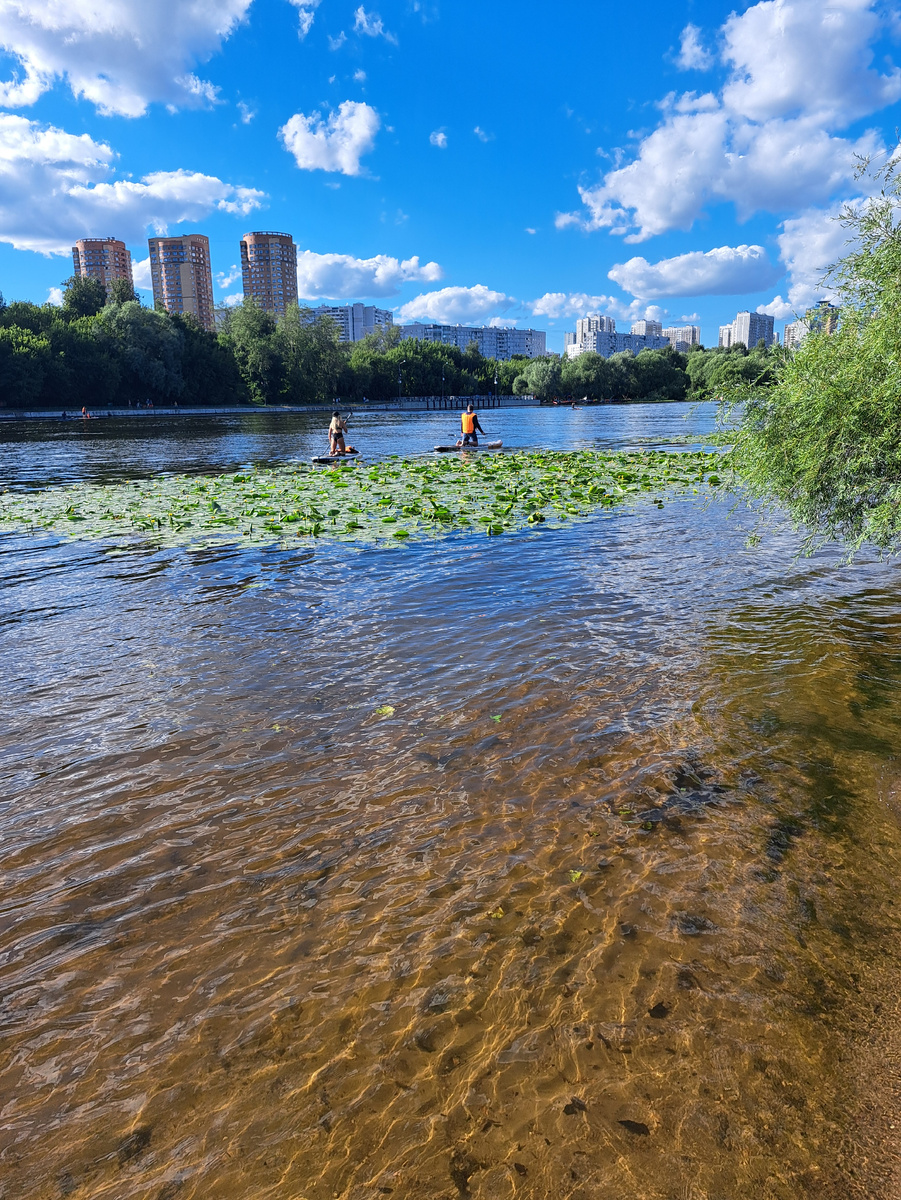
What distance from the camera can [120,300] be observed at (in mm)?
102562

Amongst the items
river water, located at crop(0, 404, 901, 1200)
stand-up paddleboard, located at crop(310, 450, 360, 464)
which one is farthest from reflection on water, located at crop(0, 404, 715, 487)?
river water, located at crop(0, 404, 901, 1200)

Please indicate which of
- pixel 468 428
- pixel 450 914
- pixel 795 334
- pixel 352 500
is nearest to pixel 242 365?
pixel 468 428

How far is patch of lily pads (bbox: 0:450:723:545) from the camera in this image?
1488 cm

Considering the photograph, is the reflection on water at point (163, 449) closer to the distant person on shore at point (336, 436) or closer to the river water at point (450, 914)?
the distant person on shore at point (336, 436)

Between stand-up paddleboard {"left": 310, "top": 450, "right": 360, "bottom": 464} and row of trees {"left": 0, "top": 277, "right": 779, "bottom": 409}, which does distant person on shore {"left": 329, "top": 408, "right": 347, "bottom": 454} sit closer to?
stand-up paddleboard {"left": 310, "top": 450, "right": 360, "bottom": 464}

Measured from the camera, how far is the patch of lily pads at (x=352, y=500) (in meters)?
14.9

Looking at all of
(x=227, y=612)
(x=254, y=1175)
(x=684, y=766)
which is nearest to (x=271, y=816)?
(x=254, y=1175)

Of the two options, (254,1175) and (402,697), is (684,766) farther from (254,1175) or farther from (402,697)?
(254,1175)

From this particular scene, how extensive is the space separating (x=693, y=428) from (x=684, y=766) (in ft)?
168

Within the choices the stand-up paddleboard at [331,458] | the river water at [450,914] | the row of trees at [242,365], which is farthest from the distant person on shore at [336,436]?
the row of trees at [242,365]

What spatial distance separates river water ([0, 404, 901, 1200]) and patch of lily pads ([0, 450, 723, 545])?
5176 mm

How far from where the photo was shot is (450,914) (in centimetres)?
395

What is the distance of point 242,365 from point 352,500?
357 ft

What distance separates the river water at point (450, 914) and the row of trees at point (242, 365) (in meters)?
37.2
